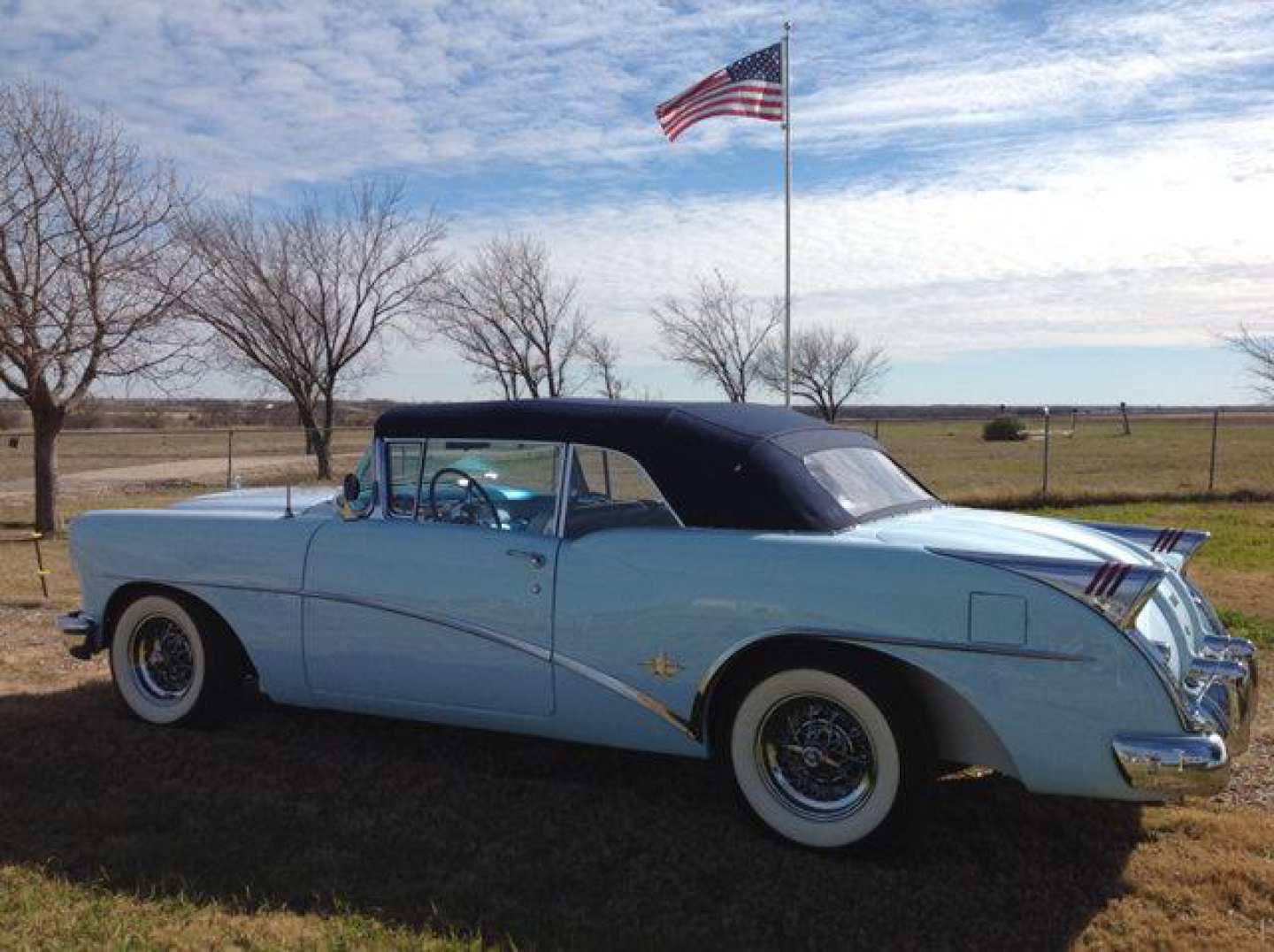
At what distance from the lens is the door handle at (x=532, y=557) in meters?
4.09

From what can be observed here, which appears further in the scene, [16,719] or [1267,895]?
[16,719]

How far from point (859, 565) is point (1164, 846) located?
140cm

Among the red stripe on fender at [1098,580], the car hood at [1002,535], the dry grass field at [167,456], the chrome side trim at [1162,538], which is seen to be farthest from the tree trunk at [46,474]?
the red stripe on fender at [1098,580]

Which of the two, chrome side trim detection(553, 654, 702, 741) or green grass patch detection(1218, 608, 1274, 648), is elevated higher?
chrome side trim detection(553, 654, 702, 741)

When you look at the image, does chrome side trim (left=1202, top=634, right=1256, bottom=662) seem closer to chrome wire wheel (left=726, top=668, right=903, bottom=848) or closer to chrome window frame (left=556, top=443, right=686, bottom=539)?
chrome wire wheel (left=726, top=668, right=903, bottom=848)

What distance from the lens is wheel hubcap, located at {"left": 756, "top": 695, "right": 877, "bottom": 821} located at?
3600 millimetres

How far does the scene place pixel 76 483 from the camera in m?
22.8

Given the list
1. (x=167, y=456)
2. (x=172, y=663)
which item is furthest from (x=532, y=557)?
(x=167, y=456)

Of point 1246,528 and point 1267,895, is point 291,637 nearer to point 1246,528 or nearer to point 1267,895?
point 1267,895

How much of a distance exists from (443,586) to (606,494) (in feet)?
2.26

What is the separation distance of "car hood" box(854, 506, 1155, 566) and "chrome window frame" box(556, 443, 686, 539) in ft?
2.13

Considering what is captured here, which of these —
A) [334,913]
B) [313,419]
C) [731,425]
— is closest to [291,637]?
[334,913]

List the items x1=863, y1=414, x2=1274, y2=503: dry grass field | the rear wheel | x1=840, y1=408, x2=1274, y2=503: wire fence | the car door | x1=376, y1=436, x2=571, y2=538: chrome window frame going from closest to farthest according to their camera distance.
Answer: the car door
x1=376, y1=436, x2=571, y2=538: chrome window frame
the rear wheel
x1=840, y1=408, x2=1274, y2=503: wire fence
x1=863, y1=414, x2=1274, y2=503: dry grass field

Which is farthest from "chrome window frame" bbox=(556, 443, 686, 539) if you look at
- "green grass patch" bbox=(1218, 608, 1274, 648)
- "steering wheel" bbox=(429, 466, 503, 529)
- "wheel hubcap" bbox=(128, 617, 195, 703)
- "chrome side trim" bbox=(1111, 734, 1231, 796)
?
"green grass patch" bbox=(1218, 608, 1274, 648)
